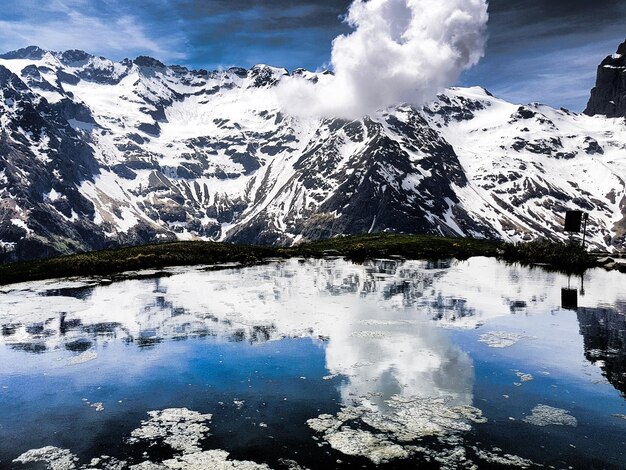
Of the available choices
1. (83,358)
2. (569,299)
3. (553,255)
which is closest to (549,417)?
(83,358)

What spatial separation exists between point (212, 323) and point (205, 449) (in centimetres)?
2337

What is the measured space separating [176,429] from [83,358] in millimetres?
13463

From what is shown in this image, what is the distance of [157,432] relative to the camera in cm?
2261

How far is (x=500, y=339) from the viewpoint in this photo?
38625mm

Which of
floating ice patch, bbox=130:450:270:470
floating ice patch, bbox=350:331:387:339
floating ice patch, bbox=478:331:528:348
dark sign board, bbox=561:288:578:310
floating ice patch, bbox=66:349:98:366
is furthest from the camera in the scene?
dark sign board, bbox=561:288:578:310

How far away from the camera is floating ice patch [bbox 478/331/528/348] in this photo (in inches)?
1467

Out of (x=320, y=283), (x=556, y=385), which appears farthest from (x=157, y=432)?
(x=320, y=283)

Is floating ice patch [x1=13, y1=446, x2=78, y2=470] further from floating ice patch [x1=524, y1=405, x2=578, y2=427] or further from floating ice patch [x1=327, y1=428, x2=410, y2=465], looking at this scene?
floating ice patch [x1=524, y1=405, x2=578, y2=427]

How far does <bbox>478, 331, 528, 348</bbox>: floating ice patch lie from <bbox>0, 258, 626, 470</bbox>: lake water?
28 centimetres

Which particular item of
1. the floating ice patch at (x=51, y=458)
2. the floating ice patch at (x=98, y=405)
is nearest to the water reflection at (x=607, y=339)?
the floating ice patch at (x=98, y=405)

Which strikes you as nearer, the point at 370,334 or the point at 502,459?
the point at 502,459

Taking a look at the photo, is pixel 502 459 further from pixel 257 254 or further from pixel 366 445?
pixel 257 254

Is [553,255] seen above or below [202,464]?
above

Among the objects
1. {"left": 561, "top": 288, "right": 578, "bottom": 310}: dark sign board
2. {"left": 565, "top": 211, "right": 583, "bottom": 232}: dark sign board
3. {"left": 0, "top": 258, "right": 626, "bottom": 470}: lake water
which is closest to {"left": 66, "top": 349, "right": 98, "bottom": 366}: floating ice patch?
{"left": 0, "top": 258, "right": 626, "bottom": 470}: lake water
